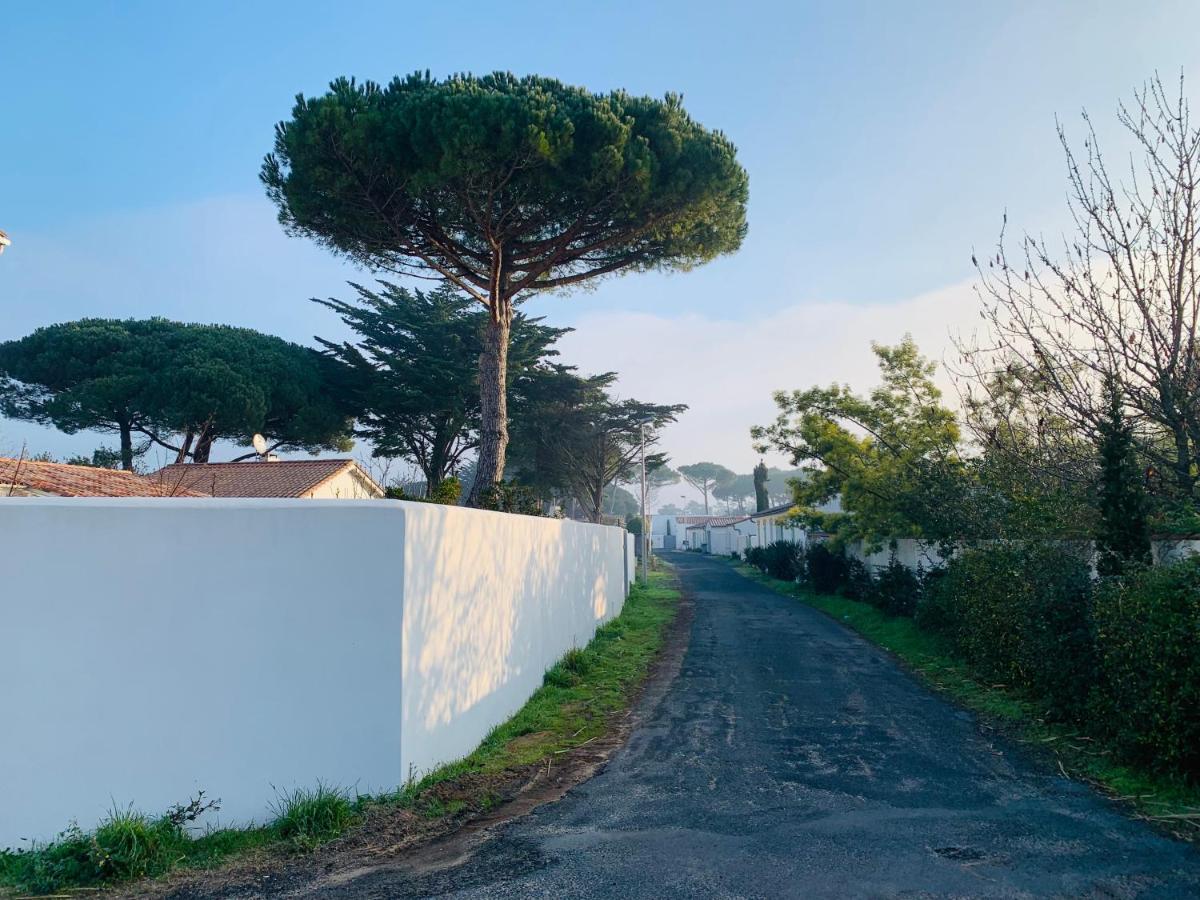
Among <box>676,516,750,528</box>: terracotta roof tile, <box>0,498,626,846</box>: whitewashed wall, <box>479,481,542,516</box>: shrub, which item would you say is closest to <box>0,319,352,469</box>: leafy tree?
<box>479,481,542,516</box>: shrub

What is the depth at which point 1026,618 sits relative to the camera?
8336 mm

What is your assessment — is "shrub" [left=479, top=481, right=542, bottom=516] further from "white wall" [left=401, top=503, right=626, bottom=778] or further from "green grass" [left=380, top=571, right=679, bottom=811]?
"green grass" [left=380, top=571, right=679, bottom=811]

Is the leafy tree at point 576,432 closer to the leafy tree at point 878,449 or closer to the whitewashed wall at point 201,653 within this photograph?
the leafy tree at point 878,449

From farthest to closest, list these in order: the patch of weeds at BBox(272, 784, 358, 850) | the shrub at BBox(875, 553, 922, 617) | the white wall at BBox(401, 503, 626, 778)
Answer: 1. the shrub at BBox(875, 553, 922, 617)
2. the white wall at BBox(401, 503, 626, 778)
3. the patch of weeds at BBox(272, 784, 358, 850)

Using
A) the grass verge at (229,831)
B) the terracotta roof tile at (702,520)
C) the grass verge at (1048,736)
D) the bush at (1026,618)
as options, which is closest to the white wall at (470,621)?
the grass verge at (229,831)

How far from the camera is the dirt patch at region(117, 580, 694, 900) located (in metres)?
4.20

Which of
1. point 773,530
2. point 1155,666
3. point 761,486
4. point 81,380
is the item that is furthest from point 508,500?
point 761,486

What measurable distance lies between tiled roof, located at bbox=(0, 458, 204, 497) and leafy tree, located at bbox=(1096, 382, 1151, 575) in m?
9.18

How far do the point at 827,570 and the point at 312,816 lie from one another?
19.6 meters

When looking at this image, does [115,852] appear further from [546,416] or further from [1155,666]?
[546,416]

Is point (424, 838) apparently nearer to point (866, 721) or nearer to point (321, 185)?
point (866, 721)

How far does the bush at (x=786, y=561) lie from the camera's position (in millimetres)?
28347

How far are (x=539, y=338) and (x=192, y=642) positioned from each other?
86.4ft

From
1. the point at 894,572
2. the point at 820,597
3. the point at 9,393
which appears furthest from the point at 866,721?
the point at 9,393
